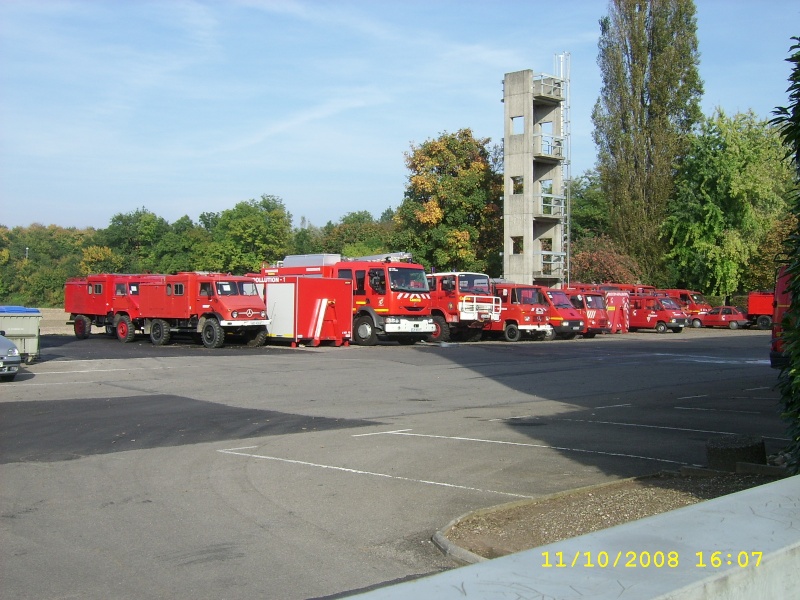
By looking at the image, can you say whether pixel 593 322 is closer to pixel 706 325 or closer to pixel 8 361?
pixel 706 325

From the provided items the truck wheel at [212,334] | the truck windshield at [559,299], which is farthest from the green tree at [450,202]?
the truck wheel at [212,334]

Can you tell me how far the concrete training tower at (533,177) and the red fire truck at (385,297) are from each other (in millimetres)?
17273

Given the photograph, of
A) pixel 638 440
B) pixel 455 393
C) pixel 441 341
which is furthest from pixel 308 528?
pixel 441 341

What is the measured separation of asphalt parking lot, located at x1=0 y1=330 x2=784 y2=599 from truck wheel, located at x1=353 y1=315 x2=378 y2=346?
8493 mm

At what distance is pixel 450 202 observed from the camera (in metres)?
51.8

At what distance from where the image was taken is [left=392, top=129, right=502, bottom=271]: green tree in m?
51.9

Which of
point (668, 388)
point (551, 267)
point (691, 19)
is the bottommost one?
point (668, 388)

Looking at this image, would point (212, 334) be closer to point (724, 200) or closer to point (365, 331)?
point (365, 331)

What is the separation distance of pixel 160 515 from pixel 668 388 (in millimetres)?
Answer: 14379

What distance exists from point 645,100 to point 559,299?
25.3 meters

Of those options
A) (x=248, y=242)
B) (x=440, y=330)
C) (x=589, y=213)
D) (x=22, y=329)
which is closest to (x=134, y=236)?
(x=248, y=242)

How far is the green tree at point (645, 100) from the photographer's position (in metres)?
56.6

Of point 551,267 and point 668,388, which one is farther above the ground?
point 551,267

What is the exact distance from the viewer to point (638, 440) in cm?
1171
